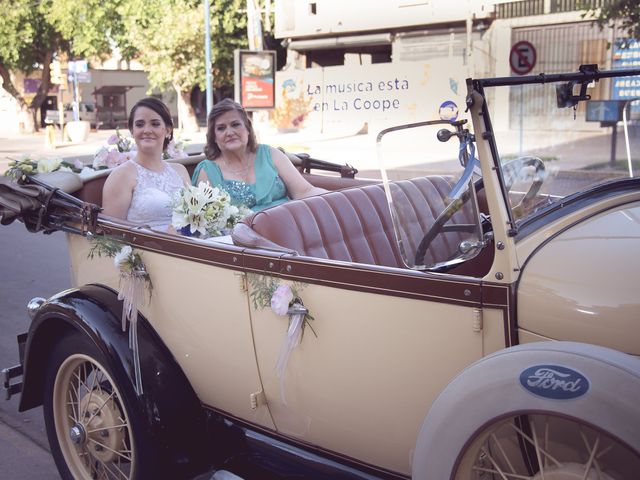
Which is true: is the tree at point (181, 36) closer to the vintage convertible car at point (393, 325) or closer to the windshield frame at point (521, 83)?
the vintage convertible car at point (393, 325)

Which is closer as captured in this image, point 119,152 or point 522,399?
point 522,399

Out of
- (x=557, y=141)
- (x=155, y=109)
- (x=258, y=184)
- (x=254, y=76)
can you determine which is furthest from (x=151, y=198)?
(x=254, y=76)

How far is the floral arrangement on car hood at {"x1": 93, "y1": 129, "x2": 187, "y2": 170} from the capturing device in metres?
4.32

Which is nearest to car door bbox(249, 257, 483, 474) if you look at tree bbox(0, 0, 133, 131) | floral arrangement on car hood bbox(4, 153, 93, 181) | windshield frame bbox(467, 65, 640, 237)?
windshield frame bbox(467, 65, 640, 237)

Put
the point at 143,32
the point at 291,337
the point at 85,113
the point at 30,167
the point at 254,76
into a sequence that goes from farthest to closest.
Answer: the point at 85,113 → the point at 143,32 → the point at 254,76 → the point at 30,167 → the point at 291,337

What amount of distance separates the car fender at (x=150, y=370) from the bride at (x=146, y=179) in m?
0.74

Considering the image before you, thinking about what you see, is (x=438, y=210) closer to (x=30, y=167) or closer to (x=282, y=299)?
(x=282, y=299)

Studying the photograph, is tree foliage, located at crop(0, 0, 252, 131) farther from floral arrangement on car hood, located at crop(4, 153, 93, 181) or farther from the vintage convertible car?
the vintage convertible car

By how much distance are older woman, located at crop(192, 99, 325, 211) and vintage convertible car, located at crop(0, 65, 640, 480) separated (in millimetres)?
1063

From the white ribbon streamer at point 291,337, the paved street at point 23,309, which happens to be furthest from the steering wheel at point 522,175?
the paved street at point 23,309

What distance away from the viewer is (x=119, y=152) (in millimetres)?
4492

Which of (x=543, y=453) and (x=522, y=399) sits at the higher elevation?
(x=522, y=399)

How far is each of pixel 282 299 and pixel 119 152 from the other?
8.59 ft

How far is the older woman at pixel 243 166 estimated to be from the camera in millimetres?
4137
